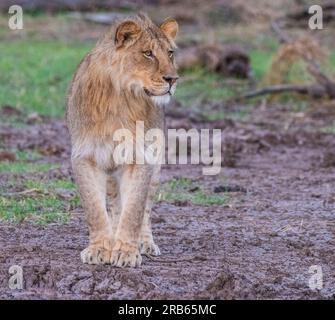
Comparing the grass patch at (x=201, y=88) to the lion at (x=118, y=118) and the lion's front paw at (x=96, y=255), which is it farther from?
the lion's front paw at (x=96, y=255)

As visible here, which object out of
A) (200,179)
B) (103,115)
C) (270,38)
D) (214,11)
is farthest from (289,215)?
(214,11)

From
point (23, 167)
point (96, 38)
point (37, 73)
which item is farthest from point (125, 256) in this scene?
point (96, 38)

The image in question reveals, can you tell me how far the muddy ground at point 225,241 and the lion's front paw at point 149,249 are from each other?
2.0 inches

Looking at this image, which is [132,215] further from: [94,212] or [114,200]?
[114,200]

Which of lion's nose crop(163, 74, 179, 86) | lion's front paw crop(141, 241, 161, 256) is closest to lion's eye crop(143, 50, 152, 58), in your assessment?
lion's nose crop(163, 74, 179, 86)

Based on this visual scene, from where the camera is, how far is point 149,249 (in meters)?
6.05

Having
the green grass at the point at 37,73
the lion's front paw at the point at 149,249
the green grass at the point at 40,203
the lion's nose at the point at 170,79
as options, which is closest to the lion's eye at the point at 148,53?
the lion's nose at the point at 170,79

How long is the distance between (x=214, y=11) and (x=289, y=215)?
36.1 feet

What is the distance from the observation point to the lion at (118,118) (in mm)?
→ 5559

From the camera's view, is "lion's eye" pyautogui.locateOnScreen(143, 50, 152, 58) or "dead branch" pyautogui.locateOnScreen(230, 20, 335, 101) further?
"dead branch" pyautogui.locateOnScreen(230, 20, 335, 101)

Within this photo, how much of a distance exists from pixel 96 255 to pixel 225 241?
3.60ft

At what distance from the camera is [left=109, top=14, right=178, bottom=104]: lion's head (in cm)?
548

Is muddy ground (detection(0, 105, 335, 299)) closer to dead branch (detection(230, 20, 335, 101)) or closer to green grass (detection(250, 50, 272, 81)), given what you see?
dead branch (detection(230, 20, 335, 101))

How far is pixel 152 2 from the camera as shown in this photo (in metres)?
Result: 18.3
